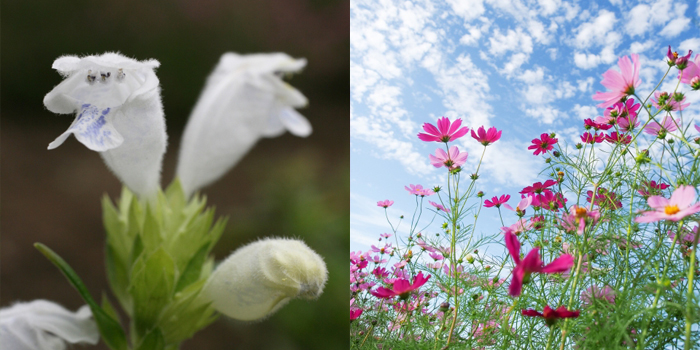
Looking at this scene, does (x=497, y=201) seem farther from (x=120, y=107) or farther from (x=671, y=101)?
(x=120, y=107)

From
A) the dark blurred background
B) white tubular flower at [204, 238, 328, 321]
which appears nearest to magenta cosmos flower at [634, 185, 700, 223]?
white tubular flower at [204, 238, 328, 321]

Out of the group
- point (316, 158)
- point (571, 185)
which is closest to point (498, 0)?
point (571, 185)

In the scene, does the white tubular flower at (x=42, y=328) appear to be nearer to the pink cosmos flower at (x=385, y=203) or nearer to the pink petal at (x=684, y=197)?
the pink petal at (x=684, y=197)

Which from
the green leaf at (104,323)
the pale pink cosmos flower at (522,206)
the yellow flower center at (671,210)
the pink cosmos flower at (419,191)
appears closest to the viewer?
the green leaf at (104,323)

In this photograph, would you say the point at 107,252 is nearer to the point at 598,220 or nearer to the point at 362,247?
the point at 598,220

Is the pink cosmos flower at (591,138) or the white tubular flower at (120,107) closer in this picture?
the white tubular flower at (120,107)

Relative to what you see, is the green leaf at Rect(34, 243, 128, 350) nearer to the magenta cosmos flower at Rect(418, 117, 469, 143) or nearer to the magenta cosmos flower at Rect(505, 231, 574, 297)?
the magenta cosmos flower at Rect(505, 231, 574, 297)

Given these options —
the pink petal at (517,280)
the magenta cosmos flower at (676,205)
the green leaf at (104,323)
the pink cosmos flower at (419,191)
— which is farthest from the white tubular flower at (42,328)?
the pink cosmos flower at (419,191)
